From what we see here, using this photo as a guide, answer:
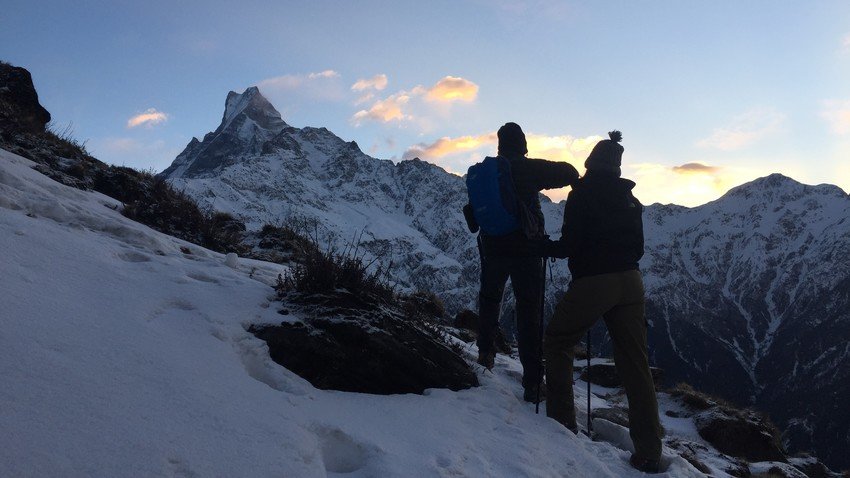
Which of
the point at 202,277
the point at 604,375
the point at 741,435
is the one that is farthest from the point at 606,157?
the point at 604,375

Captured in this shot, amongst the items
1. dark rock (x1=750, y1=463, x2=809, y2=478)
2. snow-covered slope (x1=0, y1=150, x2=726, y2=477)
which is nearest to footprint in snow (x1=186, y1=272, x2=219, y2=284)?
snow-covered slope (x1=0, y1=150, x2=726, y2=477)

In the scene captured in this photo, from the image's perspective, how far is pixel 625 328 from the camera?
5180 mm

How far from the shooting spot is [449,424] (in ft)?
14.8

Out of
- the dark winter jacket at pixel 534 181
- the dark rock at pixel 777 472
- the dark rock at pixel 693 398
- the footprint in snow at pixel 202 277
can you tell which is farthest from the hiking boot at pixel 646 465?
the dark rock at pixel 693 398

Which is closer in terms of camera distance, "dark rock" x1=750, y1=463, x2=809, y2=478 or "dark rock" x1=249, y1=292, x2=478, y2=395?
"dark rock" x1=249, y1=292, x2=478, y2=395

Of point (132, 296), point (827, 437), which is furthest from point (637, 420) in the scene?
point (827, 437)

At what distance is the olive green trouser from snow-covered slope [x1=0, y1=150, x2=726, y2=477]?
0.38 metres

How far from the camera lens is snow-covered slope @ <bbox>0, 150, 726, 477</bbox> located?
2664 millimetres

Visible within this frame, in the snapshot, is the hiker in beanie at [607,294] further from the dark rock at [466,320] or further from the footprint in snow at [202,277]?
the dark rock at [466,320]

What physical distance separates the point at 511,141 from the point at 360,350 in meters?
3.05

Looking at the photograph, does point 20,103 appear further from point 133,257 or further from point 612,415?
point 612,415

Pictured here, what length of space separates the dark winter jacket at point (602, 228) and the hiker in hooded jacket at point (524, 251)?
1.69 ft

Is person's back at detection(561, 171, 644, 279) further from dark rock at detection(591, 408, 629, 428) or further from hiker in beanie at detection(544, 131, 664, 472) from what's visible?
dark rock at detection(591, 408, 629, 428)

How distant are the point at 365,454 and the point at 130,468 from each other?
1.45 metres
